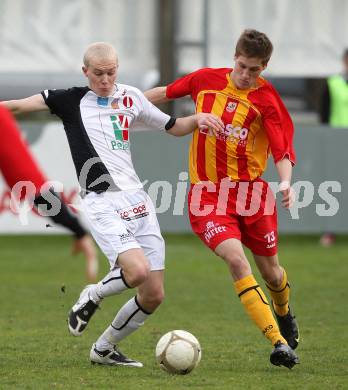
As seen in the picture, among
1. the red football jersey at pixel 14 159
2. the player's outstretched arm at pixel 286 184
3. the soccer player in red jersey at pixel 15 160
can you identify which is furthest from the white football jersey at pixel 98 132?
the red football jersey at pixel 14 159

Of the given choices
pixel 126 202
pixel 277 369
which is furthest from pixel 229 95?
pixel 277 369

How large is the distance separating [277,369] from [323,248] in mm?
7911

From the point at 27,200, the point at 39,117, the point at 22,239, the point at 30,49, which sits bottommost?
the point at 22,239

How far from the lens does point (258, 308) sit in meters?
7.24

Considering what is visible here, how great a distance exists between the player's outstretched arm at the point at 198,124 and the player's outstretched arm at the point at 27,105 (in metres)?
0.90

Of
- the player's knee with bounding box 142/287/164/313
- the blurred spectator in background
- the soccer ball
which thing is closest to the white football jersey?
the player's knee with bounding box 142/287/164/313

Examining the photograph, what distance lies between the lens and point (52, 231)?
51.5 ft

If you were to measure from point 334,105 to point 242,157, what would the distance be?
8193 mm

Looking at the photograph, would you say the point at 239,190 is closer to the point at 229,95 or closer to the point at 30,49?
the point at 229,95

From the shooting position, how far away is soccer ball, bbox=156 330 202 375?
23.1 ft

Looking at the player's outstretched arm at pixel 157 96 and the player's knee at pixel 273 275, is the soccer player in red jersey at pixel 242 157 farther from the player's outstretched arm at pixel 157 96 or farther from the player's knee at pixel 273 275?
the player's outstretched arm at pixel 157 96

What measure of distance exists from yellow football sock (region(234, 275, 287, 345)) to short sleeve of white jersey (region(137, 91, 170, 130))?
1.22 metres

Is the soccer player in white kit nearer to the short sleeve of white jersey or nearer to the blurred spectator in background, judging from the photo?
the short sleeve of white jersey

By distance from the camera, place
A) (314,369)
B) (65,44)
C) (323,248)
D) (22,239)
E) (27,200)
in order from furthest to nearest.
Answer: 1. (65,44)
2. (22,239)
3. (323,248)
4. (314,369)
5. (27,200)
